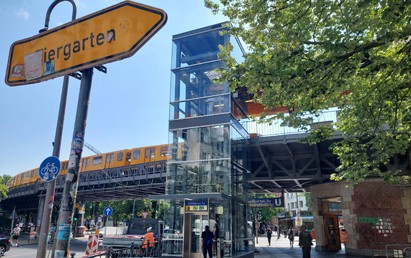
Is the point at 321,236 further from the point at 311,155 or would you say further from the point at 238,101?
the point at 238,101

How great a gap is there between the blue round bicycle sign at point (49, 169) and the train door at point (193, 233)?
9.43 metres

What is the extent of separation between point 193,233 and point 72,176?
35.9 feet

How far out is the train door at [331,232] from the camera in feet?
72.8

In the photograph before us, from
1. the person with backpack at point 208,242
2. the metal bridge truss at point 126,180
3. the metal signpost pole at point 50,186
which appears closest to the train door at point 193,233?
the person with backpack at point 208,242

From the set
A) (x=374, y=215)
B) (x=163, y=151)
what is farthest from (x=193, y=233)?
(x=163, y=151)

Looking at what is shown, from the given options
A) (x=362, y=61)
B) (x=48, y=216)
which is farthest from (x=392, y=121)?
(x=48, y=216)

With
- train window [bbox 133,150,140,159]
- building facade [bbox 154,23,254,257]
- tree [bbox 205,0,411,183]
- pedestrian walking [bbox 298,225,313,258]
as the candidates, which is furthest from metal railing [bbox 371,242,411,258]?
train window [bbox 133,150,140,159]

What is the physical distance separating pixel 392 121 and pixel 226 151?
340 inches

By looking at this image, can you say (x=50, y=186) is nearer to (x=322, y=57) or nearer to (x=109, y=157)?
(x=322, y=57)

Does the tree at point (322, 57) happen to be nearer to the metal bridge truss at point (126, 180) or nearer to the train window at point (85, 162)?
the metal bridge truss at point (126, 180)

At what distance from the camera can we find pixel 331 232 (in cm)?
2270

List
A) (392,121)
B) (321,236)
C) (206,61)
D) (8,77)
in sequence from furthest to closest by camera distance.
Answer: (321,236), (206,61), (392,121), (8,77)

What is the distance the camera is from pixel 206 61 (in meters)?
18.4

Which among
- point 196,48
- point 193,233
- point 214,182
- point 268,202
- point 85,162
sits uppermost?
point 196,48
